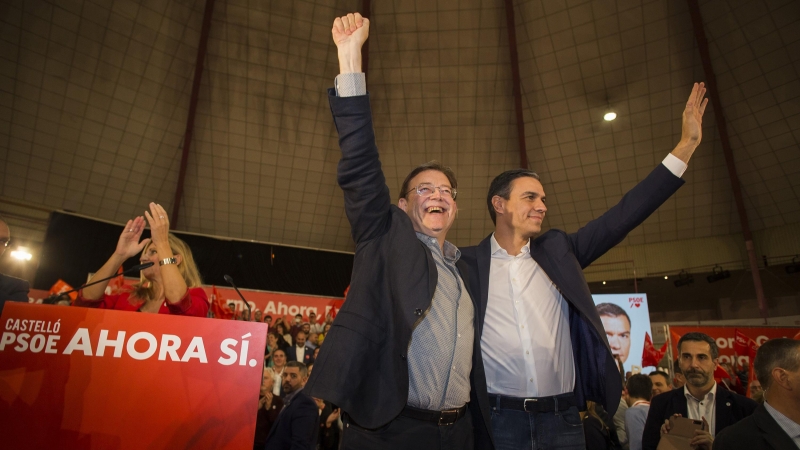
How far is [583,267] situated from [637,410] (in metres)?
2.55

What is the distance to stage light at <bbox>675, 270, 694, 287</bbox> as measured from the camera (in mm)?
13531

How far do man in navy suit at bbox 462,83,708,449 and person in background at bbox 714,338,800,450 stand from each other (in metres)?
0.73

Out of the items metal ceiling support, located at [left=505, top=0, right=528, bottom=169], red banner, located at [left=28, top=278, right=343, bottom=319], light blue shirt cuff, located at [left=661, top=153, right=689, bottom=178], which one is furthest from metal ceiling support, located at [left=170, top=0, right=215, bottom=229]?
light blue shirt cuff, located at [left=661, top=153, right=689, bottom=178]

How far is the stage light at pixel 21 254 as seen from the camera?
11508 mm

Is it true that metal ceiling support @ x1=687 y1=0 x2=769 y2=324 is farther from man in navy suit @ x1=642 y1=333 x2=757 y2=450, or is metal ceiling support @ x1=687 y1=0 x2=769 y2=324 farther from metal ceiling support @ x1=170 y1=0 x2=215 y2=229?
metal ceiling support @ x1=170 y1=0 x2=215 y2=229

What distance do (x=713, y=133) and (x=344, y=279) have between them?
31.1ft

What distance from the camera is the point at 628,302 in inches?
371

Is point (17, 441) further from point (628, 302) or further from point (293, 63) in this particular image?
point (293, 63)

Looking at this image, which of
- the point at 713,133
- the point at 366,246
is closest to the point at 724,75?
the point at 713,133

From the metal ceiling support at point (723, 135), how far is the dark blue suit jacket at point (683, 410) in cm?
990

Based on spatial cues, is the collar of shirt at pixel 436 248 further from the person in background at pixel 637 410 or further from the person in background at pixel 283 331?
the person in background at pixel 283 331

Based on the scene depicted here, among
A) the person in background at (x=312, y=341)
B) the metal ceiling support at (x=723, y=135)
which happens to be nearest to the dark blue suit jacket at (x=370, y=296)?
the person in background at (x=312, y=341)

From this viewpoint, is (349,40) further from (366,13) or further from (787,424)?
(366,13)

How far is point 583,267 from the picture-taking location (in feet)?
6.78
